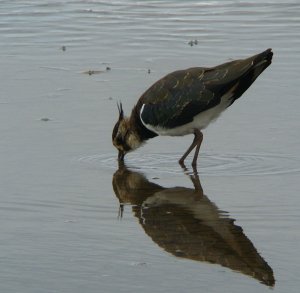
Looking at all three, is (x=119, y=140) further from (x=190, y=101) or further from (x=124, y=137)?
(x=190, y=101)

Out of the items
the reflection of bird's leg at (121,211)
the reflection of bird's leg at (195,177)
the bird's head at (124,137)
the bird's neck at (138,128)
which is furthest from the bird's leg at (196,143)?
the reflection of bird's leg at (121,211)

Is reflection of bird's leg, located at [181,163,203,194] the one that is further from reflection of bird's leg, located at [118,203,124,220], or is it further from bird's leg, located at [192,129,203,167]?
reflection of bird's leg, located at [118,203,124,220]

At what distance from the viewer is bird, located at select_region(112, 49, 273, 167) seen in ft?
35.5

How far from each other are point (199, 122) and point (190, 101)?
0.90 ft

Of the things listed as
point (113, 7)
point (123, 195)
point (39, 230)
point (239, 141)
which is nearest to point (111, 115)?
point (239, 141)

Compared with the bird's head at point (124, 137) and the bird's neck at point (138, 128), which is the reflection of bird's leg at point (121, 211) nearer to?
the bird's head at point (124, 137)

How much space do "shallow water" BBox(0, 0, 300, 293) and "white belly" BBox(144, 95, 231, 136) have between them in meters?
0.26

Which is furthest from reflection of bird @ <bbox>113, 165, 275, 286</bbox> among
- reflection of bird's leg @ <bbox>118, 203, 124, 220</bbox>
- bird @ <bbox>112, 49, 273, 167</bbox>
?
bird @ <bbox>112, 49, 273, 167</bbox>

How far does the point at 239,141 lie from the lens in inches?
446

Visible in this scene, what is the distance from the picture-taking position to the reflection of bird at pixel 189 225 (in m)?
7.91

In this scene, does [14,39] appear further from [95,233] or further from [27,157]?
[95,233]

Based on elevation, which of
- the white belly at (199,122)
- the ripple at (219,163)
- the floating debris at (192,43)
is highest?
the white belly at (199,122)

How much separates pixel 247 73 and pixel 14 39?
21.7 ft

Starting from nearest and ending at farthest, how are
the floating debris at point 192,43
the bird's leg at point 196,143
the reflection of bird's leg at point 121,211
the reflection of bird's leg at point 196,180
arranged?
the reflection of bird's leg at point 121,211 < the reflection of bird's leg at point 196,180 < the bird's leg at point 196,143 < the floating debris at point 192,43
